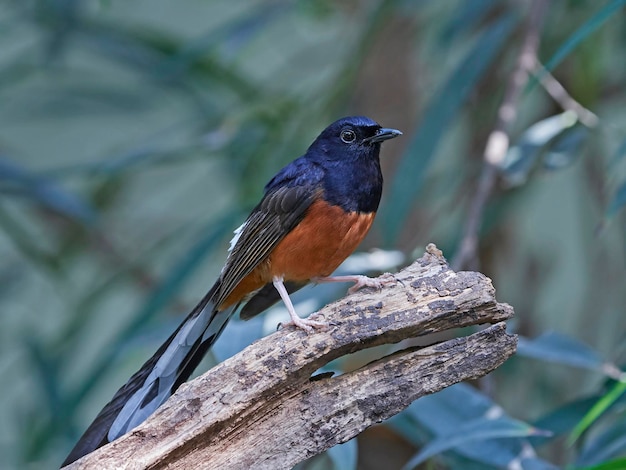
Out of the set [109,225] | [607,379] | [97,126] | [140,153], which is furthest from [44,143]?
[607,379]

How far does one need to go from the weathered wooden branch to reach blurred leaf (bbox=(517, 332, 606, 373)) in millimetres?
584

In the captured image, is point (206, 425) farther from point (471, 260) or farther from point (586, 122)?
point (586, 122)

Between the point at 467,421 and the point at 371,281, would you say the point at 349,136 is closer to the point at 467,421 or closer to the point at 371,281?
the point at 371,281

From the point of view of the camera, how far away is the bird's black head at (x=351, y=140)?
2732 mm

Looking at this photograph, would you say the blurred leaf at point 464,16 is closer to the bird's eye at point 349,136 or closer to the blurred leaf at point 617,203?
the bird's eye at point 349,136

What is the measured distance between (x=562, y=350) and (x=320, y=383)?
2.99 feet

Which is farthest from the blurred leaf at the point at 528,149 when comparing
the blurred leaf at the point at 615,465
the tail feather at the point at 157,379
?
the blurred leaf at the point at 615,465

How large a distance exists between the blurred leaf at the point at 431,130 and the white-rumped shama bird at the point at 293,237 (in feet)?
1.53

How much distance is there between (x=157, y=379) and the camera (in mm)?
2361

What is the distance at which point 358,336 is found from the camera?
194cm

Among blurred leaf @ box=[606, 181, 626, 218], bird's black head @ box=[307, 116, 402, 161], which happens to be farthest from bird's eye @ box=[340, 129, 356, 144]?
blurred leaf @ box=[606, 181, 626, 218]

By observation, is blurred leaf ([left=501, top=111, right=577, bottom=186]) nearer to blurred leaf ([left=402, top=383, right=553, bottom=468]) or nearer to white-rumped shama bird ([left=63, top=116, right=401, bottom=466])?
white-rumped shama bird ([left=63, top=116, right=401, bottom=466])

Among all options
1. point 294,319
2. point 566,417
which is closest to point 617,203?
point 566,417

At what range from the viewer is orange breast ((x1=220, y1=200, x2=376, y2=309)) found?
101 inches
